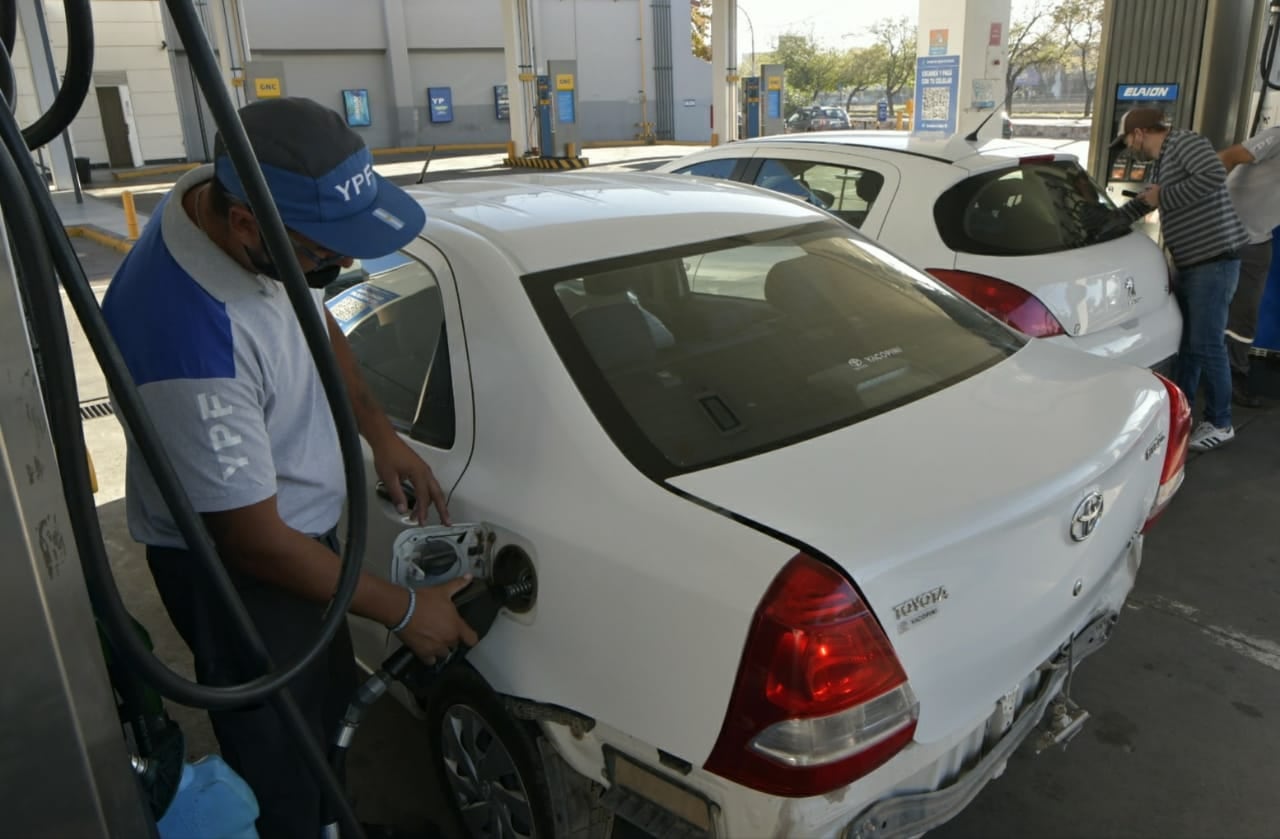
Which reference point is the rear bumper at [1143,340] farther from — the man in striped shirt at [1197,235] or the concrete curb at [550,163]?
the concrete curb at [550,163]

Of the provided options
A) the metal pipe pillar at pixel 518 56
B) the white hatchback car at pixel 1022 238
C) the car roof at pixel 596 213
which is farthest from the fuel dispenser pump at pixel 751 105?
the car roof at pixel 596 213

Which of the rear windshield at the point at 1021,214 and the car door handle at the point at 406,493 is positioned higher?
the rear windshield at the point at 1021,214

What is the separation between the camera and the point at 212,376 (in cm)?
169

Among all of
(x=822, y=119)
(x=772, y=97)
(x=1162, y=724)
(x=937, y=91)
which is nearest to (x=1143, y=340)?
(x=1162, y=724)

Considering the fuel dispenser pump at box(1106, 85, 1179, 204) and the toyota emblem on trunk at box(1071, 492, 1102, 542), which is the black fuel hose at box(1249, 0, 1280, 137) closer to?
the fuel dispenser pump at box(1106, 85, 1179, 204)

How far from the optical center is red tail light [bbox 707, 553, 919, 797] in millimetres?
1580

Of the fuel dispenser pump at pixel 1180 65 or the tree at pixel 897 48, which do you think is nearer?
the fuel dispenser pump at pixel 1180 65

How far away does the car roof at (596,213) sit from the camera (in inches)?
93.5

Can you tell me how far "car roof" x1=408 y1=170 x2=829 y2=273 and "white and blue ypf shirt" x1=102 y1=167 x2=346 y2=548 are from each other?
24.6 inches

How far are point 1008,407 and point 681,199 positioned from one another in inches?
42.9

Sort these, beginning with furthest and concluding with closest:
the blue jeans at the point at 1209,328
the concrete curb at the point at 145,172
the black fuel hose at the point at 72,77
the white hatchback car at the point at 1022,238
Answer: the concrete curb at the point at 145,172, the blue jeans at the point at 1209,328, the white hatchback car at the point at 1022,238, the black fuel hose at the point at 72,77

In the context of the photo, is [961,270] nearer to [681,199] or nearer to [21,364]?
[681,199]

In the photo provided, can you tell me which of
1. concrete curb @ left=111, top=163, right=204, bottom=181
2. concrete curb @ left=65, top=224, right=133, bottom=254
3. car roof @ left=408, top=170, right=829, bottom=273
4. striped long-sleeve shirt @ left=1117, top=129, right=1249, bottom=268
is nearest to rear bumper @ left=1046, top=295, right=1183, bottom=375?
striped long-sleeve shirt @ left=1117, top=129, right=1249, bottom=268

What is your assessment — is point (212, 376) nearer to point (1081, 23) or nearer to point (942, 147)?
point (942, 147)
